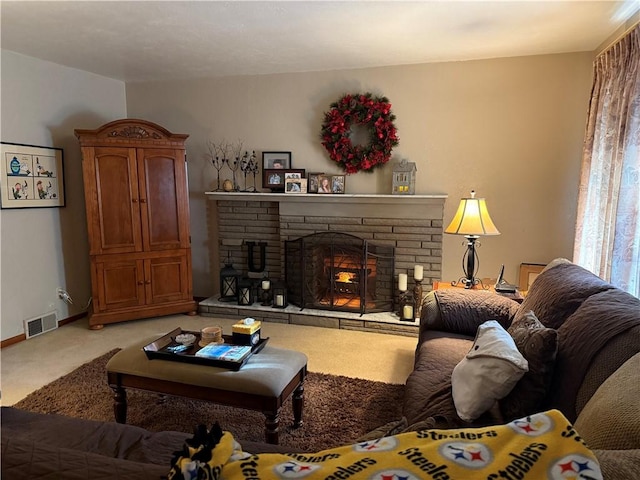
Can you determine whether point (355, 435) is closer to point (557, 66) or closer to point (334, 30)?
point (334, 30)

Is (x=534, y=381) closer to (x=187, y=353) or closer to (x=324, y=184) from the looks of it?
(x=187, y=353)

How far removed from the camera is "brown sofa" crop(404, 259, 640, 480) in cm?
93

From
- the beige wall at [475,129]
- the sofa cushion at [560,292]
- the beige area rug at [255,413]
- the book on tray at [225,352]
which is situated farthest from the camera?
the beige wall at [475,129]

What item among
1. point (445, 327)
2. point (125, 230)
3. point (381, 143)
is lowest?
point (445, 327)

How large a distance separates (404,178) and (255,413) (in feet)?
8.19

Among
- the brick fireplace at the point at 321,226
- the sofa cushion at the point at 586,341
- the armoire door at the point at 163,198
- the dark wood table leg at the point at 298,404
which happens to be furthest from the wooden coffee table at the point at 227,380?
the armoire door at the point at 163,198

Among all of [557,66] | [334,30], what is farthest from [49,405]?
[557,66]

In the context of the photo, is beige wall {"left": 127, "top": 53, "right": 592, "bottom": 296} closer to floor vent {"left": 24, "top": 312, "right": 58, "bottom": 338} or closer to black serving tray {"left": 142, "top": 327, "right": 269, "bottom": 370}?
black serving tray {"left": 142, "top": 327, "right": 269, "bottom": 370}

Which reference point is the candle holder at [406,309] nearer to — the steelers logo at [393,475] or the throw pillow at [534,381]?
the throw pillow at [534,381]

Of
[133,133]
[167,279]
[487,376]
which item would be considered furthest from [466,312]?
[133,133]

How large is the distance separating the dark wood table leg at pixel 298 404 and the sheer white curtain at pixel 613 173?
2.04 metres

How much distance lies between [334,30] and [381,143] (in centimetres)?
123

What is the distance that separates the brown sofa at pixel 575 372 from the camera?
0.93 meters

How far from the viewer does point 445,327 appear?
254 cm
